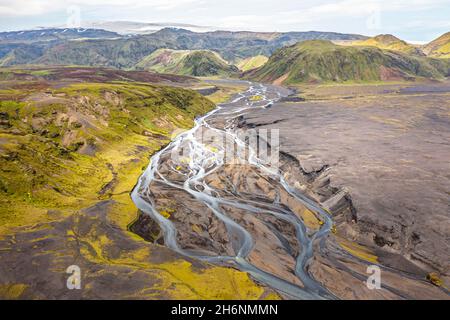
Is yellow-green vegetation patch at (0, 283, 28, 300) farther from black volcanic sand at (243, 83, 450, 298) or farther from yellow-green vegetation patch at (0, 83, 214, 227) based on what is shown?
black volcanic sand at (243, 83, 450, 298)

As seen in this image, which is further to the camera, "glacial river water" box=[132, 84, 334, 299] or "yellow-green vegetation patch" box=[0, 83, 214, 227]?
"yellow-green vegetation patch" box=[0, 83, 214, 227]

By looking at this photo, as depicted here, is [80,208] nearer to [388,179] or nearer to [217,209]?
[217,209]

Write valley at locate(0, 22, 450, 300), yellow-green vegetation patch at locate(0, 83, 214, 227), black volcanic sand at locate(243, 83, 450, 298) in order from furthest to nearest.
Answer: yellow-green vegetation patch at locate(0, 83, 214, 227), black volcanic sand at locate(243, 83, 450, 298), valley at locate(0, 22, 450, 300)

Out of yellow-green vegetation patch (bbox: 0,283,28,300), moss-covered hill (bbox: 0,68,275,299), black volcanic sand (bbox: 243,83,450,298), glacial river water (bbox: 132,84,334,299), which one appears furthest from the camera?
black volcanic sand (bbox: 243,83,450,298)

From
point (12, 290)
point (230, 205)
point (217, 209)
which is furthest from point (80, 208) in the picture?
point (230, 205)

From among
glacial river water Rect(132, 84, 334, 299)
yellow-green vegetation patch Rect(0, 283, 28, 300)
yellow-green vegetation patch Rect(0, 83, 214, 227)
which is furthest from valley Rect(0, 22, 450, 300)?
yellow-green vegetation patch Rect(0, 83, 214, 227)

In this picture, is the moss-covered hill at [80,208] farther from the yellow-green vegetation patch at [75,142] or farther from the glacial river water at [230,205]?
the glacial river water at [230,205]

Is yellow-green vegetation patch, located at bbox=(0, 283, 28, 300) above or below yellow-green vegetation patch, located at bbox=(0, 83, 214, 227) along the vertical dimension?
below
